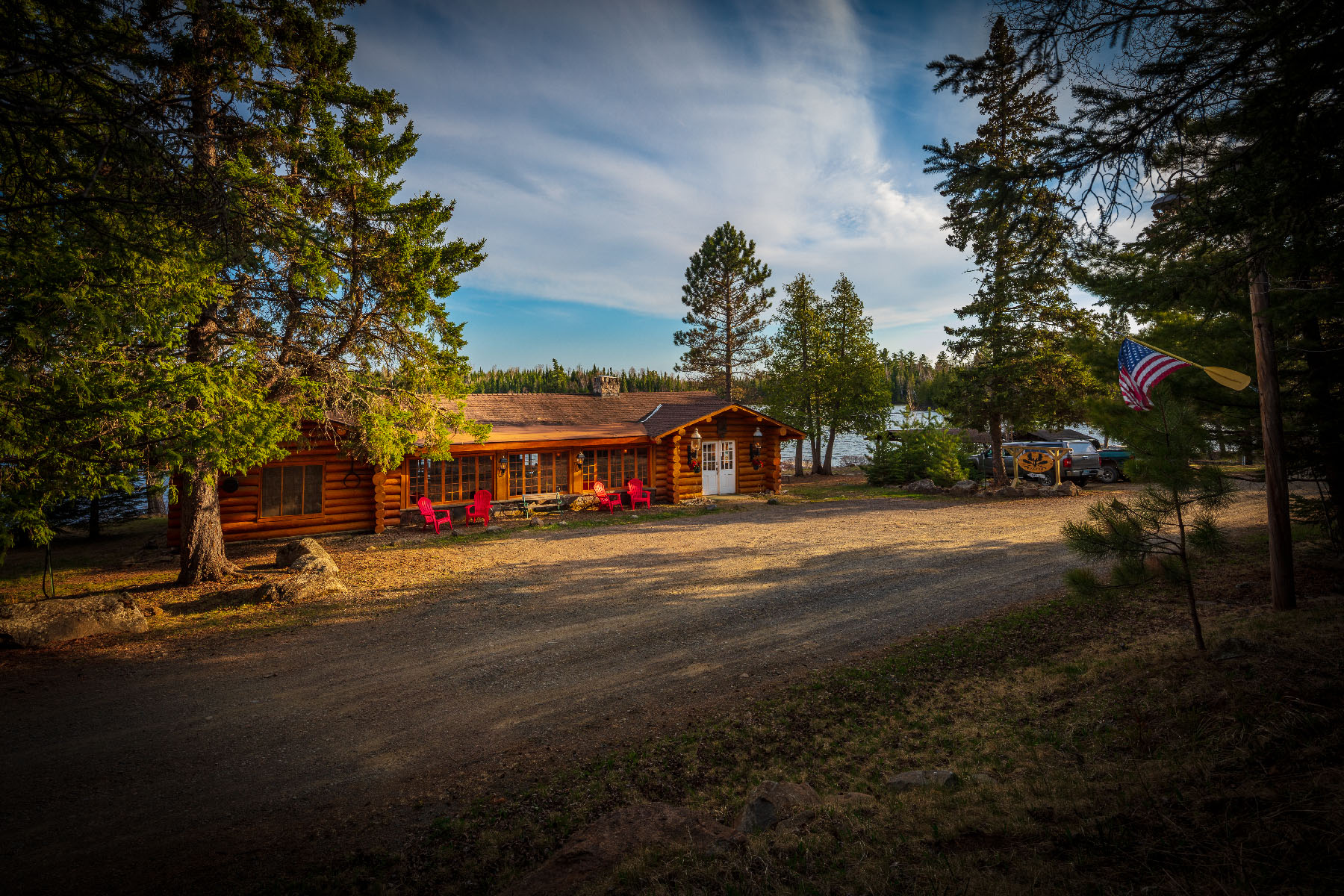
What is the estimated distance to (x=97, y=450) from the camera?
7227 millimetres

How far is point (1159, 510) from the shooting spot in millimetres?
5453

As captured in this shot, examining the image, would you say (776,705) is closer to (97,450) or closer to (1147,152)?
(1147,152)

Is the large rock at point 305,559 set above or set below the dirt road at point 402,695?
above

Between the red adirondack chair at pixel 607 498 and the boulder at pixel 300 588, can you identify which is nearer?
the boulder at pixel 300 588

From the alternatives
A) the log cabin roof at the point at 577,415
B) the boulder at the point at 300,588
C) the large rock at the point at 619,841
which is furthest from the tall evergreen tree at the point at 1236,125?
the log cabin roof at the point at 577,415

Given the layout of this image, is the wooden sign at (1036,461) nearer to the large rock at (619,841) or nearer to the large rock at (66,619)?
the large rock at (619,841)

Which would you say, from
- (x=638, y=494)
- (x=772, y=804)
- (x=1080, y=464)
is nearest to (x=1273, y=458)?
(x=772, y=804)

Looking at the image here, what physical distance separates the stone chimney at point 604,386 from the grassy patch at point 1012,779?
69.1ft

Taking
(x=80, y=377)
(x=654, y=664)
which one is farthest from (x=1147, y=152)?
(x=80, y=377)

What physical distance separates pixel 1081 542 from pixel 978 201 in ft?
11.8

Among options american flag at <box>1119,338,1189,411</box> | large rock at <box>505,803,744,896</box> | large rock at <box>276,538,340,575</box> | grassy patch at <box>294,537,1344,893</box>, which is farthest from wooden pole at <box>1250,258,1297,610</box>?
large rock at <box>276,538,340,575</box>

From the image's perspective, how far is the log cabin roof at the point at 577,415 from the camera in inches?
730

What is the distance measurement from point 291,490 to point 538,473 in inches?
273

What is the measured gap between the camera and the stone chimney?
25906 mm
